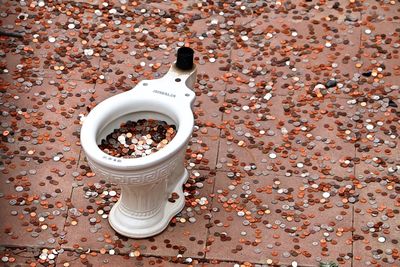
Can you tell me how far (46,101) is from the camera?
18.2 ft

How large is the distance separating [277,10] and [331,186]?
1.29m

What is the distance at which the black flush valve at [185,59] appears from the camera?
496cm

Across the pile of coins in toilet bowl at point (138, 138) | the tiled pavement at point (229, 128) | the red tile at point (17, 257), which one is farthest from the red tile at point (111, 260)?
the pile of coins in toilet bowl at point (138, 138)

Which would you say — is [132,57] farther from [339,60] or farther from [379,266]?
[379,266]

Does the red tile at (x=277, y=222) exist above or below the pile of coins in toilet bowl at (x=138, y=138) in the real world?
below

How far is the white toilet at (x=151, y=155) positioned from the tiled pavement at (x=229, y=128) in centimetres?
7

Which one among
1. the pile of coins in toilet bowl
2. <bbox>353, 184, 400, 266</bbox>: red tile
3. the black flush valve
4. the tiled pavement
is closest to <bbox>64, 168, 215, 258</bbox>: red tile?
the tiled pavement

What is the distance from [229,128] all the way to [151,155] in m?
0.91

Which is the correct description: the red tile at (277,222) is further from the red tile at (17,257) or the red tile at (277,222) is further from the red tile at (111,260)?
the red tile at (17,257)

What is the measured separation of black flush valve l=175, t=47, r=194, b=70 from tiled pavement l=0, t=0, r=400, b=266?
1.71ft

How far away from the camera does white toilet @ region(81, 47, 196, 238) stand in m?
4.68

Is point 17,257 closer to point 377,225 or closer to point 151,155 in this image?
point 151,155

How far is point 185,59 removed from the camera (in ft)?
16.3

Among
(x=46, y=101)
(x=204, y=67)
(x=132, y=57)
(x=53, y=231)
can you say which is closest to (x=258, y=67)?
(x=204, y=67)
